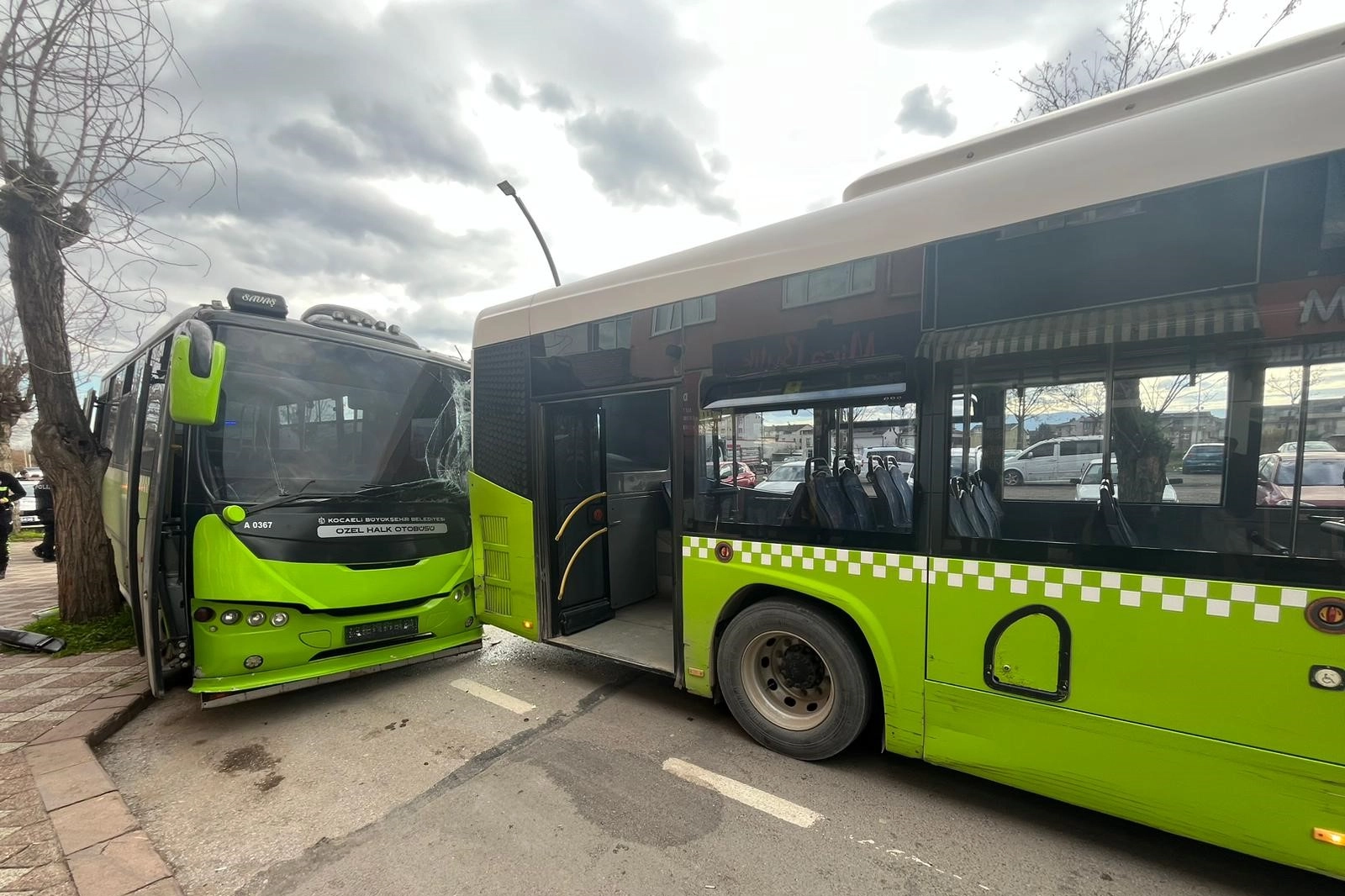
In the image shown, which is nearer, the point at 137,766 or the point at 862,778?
the point at 862,778

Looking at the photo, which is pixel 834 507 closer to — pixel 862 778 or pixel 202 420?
pixel 862 778

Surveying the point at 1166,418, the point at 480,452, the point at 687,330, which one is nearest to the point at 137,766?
the point at 480,452

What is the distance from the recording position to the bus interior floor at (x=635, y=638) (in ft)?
13.4

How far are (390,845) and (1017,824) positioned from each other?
117 inches

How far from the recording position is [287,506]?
12.2 feet

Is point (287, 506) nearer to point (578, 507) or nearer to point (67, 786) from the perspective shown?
point (67, 786)

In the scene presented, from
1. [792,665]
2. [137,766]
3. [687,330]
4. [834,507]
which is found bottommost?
[137,766]

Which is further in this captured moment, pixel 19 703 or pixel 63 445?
pixel 63 445

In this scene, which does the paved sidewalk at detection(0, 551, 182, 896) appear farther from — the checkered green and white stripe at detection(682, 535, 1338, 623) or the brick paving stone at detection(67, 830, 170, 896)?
the checkered green and white stripe at detection(682, 535, 1338, 623)

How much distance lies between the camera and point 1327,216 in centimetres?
182

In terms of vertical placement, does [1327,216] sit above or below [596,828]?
above

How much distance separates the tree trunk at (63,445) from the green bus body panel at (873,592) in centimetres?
644

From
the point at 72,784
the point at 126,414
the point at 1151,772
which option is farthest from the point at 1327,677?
the point at 126,414

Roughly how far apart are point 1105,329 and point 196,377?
4607 mm
